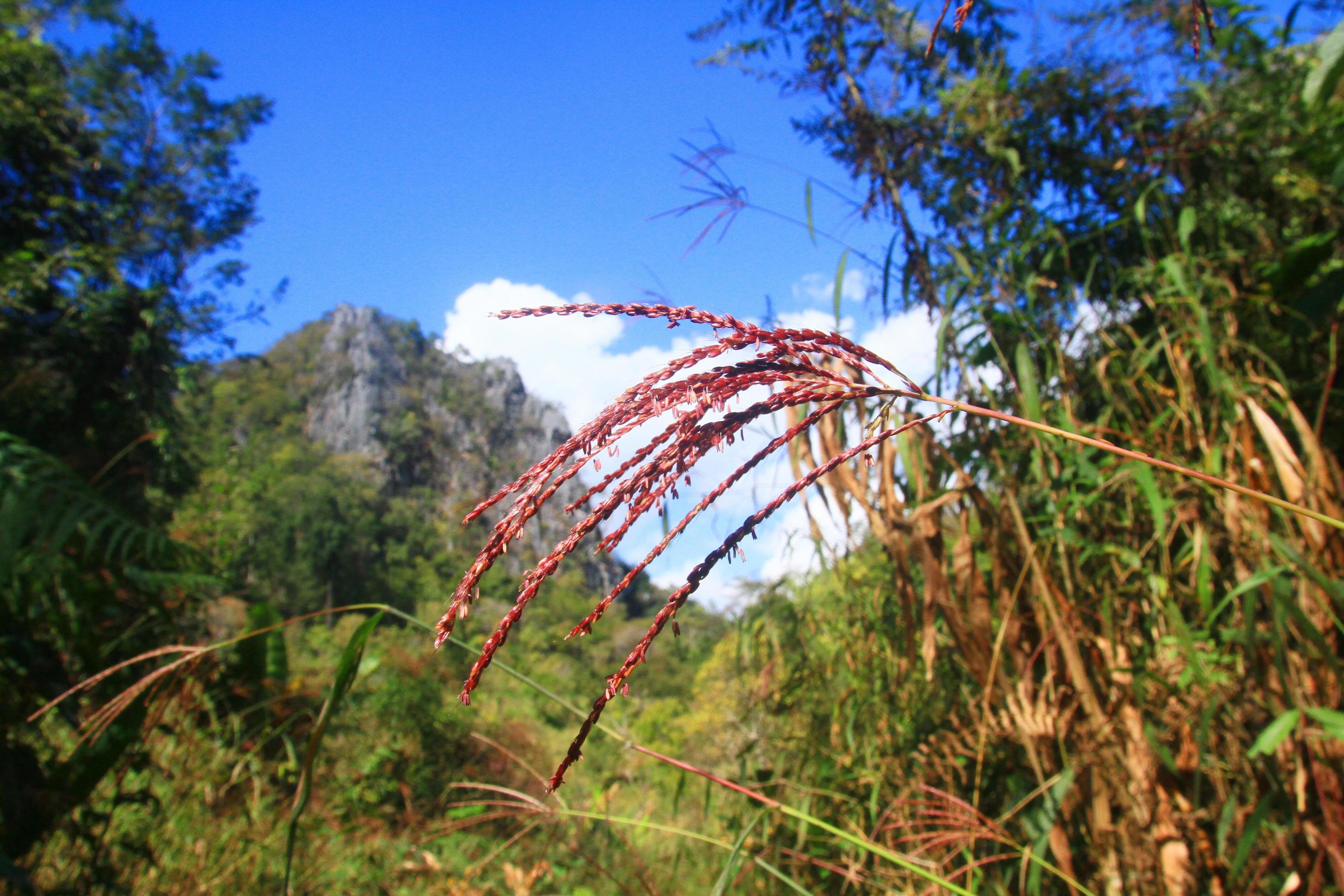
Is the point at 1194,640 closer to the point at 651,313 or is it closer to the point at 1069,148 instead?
the point at 651,313

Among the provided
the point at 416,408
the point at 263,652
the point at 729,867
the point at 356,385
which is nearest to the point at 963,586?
the point at 729,867

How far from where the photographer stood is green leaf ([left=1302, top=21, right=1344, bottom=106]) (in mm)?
763

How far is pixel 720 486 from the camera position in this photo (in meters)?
0.46

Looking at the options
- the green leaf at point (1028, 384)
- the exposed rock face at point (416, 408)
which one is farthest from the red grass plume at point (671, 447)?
the exposed rock face at point (416, 408)

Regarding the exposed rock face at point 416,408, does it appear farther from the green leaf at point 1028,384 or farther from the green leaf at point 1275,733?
the green leaf at point 1275,733

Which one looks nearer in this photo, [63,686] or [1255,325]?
[63,686]

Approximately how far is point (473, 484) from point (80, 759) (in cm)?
2756

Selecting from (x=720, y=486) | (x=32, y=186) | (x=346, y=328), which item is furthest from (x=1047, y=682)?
(x=346, y=328)

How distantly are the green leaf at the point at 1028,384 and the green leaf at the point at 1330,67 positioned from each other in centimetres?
56

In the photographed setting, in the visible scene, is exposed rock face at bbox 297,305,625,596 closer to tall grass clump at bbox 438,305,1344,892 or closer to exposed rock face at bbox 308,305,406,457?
exposed rock face at bbox 308,305,406,457

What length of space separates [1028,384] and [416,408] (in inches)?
1993

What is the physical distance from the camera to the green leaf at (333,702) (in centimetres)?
60

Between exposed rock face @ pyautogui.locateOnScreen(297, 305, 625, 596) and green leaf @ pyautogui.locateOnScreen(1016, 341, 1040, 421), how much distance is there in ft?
39.4

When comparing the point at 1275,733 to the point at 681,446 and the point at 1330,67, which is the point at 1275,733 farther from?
the point at 681,446
